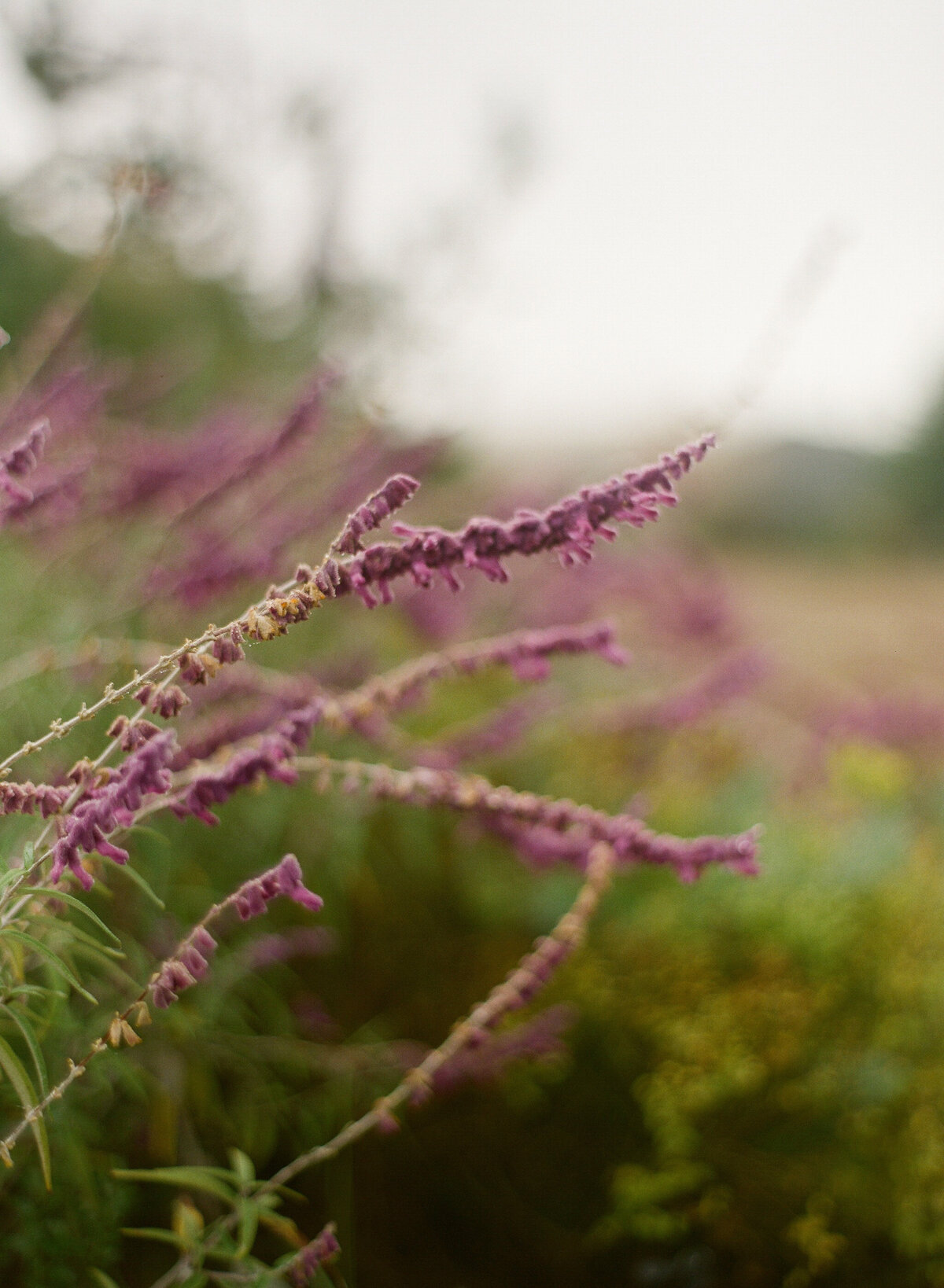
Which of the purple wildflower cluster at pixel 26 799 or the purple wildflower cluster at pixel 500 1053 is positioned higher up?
the purple wildflower cluster at pixel 26 799

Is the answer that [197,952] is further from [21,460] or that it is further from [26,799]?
[21,460]

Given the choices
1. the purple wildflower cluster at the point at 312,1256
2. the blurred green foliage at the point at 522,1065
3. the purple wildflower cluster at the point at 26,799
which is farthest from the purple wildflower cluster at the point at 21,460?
the purple wildflower cluster at the point at 312,1256

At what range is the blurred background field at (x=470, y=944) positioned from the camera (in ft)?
4.09

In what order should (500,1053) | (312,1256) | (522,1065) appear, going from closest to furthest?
(312,1256)
(500,1053)
(522,1065)

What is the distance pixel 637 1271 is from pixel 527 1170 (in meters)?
0.31

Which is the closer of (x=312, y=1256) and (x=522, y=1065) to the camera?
(x=312, y=1256)

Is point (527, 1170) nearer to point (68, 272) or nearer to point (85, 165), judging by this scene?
point (85, 165)

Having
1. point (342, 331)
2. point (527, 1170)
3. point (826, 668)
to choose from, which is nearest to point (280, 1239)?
point (527, 1170)

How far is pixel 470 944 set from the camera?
211cm

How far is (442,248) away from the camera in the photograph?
3121mm

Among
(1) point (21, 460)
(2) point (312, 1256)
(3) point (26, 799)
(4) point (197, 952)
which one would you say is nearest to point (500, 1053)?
(2) point (312, 1256)

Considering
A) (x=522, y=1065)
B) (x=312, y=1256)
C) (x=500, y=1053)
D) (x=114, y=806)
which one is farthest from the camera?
(x=522, y=1065)

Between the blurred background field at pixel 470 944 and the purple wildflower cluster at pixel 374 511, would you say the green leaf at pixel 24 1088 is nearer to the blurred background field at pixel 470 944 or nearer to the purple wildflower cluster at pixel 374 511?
the blurred background field at pixel 470 944

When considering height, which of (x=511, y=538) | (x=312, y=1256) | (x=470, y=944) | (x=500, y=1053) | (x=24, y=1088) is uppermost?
(x=511, y=538)
